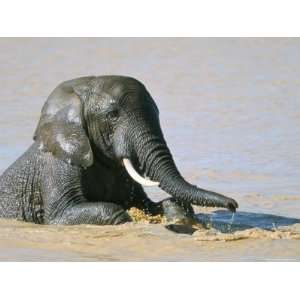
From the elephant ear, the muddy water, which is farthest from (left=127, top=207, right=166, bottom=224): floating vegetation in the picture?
the elephant ear

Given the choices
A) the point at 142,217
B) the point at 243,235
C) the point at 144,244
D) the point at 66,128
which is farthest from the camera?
the point at 66,128

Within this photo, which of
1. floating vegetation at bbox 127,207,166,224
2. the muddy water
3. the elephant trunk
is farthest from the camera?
floating vegetation at bbox 127,207,166,224

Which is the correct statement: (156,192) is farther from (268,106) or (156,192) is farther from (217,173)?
(268,106)

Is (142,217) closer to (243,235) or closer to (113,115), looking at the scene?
(113,115)

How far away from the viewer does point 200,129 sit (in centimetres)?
2516

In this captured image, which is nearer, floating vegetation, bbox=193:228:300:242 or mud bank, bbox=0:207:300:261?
mud bank, bbox=0:207:300:261

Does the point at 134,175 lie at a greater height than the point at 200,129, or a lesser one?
lesser

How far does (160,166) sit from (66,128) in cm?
132

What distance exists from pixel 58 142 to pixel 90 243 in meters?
1.85

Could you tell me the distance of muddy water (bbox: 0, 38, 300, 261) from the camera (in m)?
14.9

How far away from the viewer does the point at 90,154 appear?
53.2 ft

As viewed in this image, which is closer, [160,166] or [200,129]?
[160,166]

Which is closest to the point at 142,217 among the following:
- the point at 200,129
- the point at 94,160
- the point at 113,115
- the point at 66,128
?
the point at 94,160

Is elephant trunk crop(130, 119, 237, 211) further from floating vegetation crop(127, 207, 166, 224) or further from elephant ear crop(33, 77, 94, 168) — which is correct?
elephant ear crop(33, 77, 94, 168)
